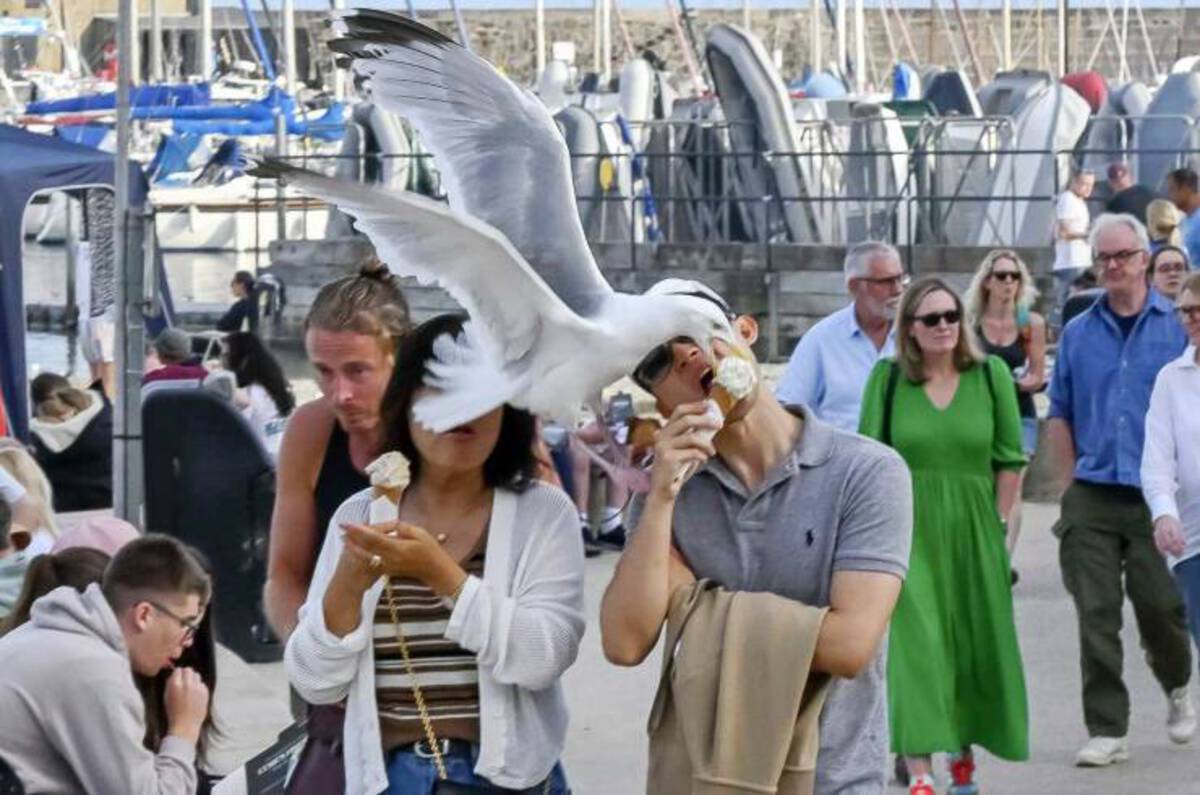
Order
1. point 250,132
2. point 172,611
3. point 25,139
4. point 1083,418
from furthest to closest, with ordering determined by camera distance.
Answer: point 250,132 → point 25,139 → point 1083,418 → point 172,611

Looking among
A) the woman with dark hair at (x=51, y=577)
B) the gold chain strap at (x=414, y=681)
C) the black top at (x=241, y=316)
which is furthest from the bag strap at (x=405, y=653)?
the black top at (x=241, y=316)

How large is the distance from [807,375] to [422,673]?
5339 millimetres

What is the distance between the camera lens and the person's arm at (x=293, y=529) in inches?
208

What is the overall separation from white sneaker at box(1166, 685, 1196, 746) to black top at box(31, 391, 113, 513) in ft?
21.9

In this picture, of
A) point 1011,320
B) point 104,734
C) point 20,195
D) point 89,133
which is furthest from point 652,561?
point 89,133

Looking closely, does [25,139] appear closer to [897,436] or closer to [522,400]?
[897,436]

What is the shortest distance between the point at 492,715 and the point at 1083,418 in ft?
18.3

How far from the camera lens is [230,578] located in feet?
38.3

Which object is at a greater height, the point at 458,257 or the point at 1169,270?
the point at 458,257

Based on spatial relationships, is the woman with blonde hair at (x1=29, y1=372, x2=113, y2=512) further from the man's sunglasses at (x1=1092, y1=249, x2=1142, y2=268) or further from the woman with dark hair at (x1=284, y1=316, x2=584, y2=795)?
the woman with dark hair at (x1=284, y1=316, x2=584, y2=795)

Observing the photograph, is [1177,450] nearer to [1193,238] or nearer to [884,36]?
[1193,238]

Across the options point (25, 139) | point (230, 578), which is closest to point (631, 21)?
point (25, 139)

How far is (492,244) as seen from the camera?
195 inches

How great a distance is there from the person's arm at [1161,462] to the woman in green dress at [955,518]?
46 centimetres
